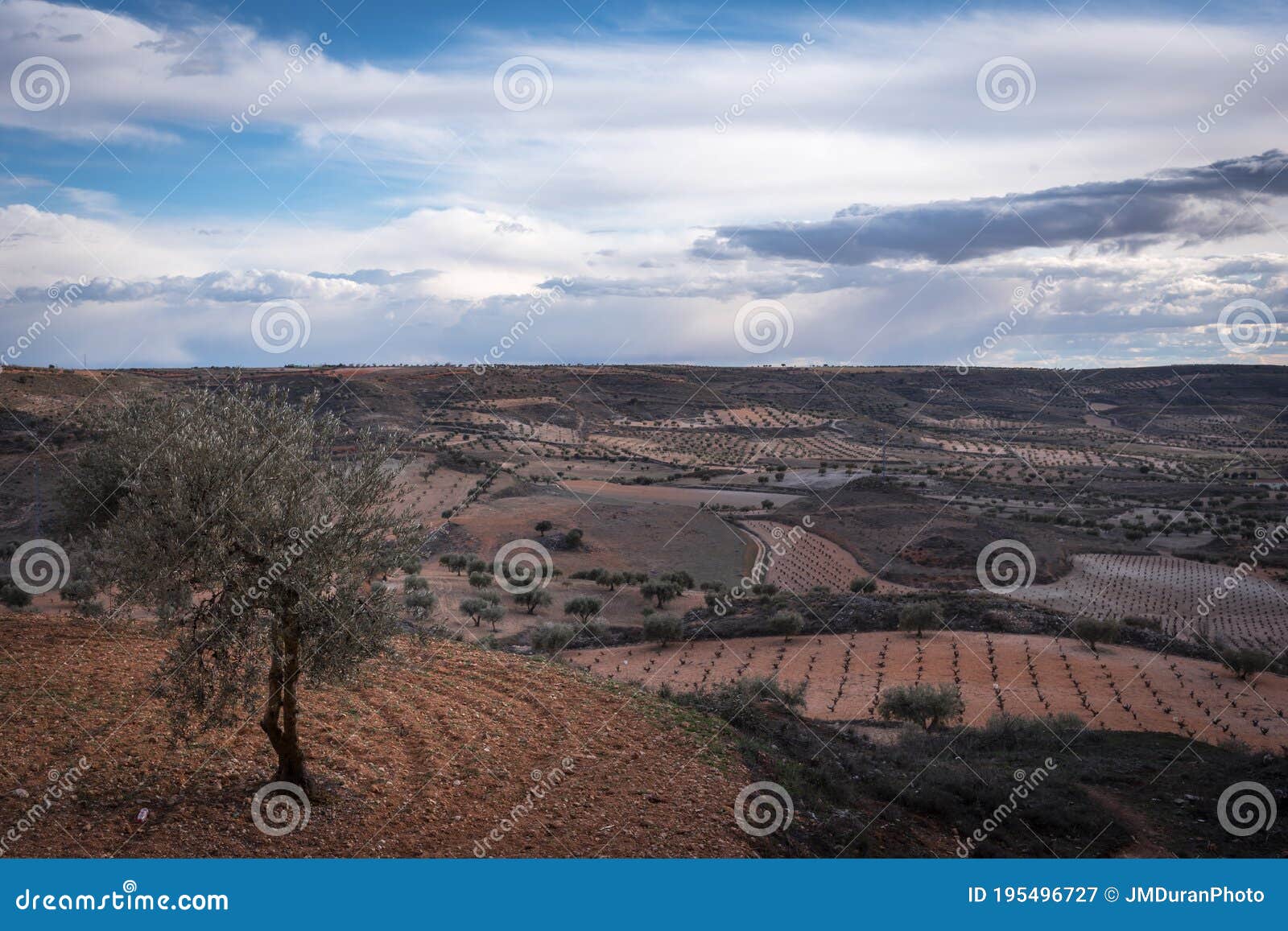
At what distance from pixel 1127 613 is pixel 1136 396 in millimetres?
126924

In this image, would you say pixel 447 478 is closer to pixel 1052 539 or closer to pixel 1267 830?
pixel 1052 539

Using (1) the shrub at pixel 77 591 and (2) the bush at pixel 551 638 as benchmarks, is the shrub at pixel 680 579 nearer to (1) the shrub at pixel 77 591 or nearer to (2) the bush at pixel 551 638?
(2) the bush at pixel 551 638

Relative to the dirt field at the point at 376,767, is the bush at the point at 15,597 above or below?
above

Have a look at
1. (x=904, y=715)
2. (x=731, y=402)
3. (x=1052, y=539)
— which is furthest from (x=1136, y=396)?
(x=904, y=715)

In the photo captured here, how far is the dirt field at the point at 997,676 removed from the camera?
62.6 feet

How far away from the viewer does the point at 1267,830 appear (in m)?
11.4

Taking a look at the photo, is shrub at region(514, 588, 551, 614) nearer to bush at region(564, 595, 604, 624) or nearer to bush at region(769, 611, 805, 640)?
bush at region(564, 595, 604, 624)
